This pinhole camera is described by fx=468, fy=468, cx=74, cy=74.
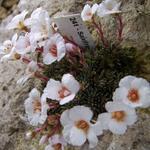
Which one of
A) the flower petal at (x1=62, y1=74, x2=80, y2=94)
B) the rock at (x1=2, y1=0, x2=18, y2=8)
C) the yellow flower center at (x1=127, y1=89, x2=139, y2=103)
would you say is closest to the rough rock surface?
the yellow flower center at (x1=127, y1=89, x2=139, y2=103)

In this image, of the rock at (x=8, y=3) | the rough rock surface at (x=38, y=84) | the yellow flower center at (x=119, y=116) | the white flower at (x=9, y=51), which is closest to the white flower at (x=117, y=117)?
the yellow flower center at (x=119, y=116)

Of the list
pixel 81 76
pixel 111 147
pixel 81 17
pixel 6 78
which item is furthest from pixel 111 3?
pixel 6 78

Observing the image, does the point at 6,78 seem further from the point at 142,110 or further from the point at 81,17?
the point at 142,110

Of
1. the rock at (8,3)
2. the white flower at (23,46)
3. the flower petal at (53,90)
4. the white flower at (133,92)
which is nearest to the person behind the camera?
the white flower at (133,92)

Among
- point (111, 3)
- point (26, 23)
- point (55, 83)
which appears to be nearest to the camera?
point (55, 83)

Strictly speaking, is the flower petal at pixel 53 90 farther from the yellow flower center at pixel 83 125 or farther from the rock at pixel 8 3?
the rock at pixel 8 3

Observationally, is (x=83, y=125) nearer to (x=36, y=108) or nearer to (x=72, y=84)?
(x=72, y=84)
